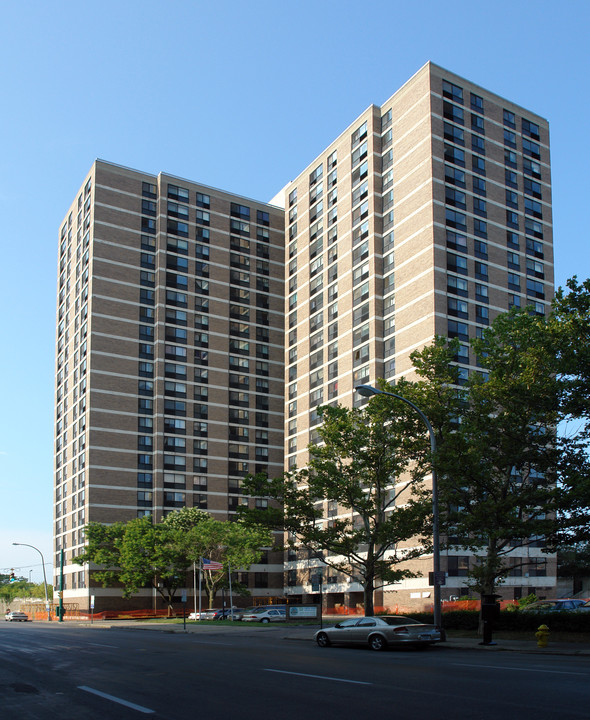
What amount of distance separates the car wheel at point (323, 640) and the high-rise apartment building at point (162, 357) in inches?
2180

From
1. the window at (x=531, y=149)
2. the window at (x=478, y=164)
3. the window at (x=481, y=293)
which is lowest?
the window at (x=481, y=293)

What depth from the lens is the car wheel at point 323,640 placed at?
2840 centimetres

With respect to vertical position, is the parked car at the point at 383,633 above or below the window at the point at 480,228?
below

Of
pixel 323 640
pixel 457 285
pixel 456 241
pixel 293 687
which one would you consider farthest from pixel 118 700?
A: pixel 456 241

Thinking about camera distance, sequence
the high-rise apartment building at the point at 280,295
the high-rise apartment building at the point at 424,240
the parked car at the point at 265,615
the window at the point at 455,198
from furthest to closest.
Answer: the high-rise apartment building at the point at 280,295
the window at the point at 455,198
the high-rise apartment building at the point at 424,240
the parked car at the point at 265,615

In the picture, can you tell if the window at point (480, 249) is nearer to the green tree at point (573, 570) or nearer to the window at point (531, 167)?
the window at point (531, 167)

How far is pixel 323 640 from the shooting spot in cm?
2855

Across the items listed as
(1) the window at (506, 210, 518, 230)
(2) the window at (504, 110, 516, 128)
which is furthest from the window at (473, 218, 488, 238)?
(2) the window at (504, 110, 516, 128)

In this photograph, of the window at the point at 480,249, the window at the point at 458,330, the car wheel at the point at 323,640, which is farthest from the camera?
the window at the point at 480,249

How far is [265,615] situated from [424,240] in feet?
120

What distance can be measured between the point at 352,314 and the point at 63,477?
40.8 metres

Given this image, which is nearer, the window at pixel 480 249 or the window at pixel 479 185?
the window at pixel 480 249

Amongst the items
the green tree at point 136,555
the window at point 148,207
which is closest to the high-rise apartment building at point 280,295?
the window at point 148,207

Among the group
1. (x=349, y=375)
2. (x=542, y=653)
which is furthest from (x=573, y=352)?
(x=349, y=375)
